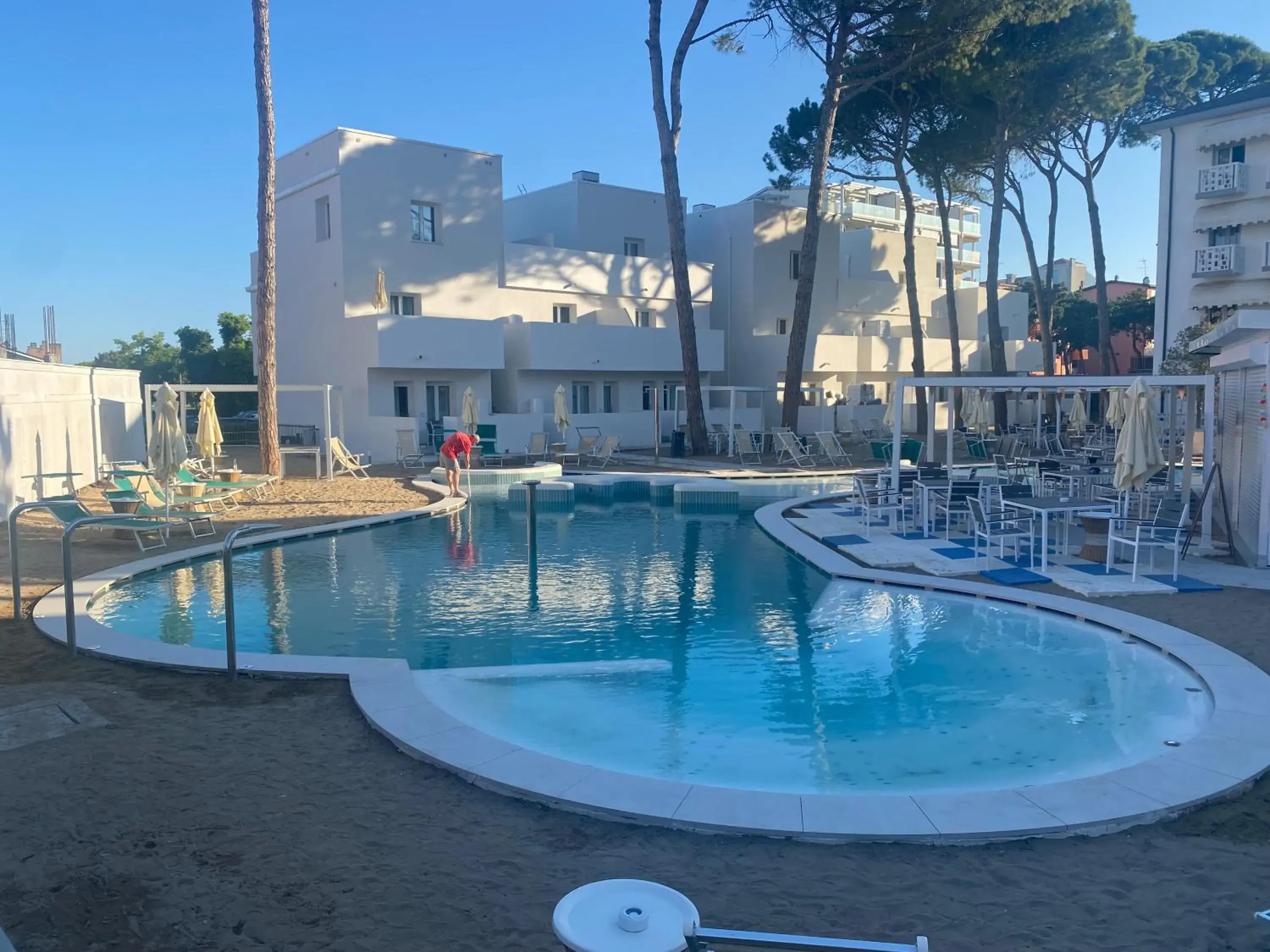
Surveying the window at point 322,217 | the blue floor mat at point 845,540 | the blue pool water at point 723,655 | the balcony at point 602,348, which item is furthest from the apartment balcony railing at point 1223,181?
the window at point 322,217

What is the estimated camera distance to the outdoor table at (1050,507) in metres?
10.1

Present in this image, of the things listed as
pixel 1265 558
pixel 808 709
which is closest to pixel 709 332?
pixel 1265 558

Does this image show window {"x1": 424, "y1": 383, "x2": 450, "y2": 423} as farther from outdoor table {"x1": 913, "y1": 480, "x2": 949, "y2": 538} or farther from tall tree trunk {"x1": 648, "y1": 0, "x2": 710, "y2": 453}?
outdoor table {"x1": 913, "y1": 480, "x2": 949, "y2": 538}

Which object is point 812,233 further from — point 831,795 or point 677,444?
point 831,795

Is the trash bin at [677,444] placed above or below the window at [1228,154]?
below

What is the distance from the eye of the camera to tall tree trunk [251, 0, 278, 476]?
1831 centimetres

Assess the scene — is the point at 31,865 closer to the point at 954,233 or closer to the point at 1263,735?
the point at 1263,735

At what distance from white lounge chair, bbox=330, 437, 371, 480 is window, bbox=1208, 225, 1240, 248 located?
23421 millimetres

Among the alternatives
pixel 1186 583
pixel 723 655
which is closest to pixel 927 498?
pixel 1186 583

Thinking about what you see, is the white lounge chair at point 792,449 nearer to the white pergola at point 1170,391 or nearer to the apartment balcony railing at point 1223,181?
the white pergola at point 1170,391

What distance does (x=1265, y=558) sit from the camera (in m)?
9.92

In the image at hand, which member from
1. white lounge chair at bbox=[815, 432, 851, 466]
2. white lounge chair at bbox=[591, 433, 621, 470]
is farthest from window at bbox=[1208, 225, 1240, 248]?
white lounge chair at bbox=[591, 433, 621, 470]

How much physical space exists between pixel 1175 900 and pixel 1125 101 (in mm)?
30387

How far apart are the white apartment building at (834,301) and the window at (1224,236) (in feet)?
34.2
